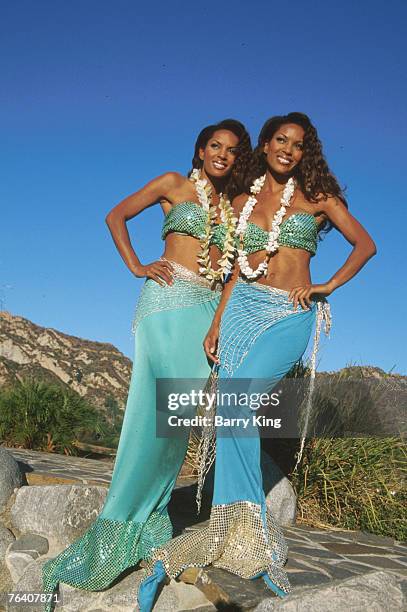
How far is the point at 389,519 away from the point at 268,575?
318cm

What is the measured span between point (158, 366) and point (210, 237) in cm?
82

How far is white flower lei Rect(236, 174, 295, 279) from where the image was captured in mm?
4137

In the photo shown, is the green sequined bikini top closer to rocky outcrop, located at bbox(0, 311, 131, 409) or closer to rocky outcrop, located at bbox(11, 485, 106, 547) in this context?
rocky outcrop, located at bbox(11, 485, 106, 547)

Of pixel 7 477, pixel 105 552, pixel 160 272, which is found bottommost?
pixel 105 552

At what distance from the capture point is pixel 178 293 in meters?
4.16

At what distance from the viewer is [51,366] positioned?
1641cm

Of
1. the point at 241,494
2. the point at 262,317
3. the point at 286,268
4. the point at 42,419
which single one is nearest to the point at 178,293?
the point at 262,317

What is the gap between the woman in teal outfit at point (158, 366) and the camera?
408 centimetres

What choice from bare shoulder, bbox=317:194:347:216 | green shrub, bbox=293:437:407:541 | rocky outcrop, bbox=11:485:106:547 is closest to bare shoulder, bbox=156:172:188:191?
bare shoulder, bbox=317:194:347:216

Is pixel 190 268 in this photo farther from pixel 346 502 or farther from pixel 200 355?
pixel 346 502

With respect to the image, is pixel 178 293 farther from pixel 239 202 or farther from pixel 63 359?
pixel 63 359

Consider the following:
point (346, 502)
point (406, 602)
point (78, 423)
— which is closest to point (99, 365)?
point (78, 423)

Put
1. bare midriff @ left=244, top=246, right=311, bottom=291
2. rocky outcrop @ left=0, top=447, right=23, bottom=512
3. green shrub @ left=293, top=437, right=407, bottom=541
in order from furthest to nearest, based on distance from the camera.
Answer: green shrub @ left=293, top=437, right=407, bottom=541
rocky outcrop @ left=0, top=447, right=23, bottom=512
bare midriff @ left=244, top=246, right=311, bottom=291

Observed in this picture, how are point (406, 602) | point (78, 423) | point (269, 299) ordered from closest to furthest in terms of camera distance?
point (406, 602)
point (269, 299)
point (78, 423)
